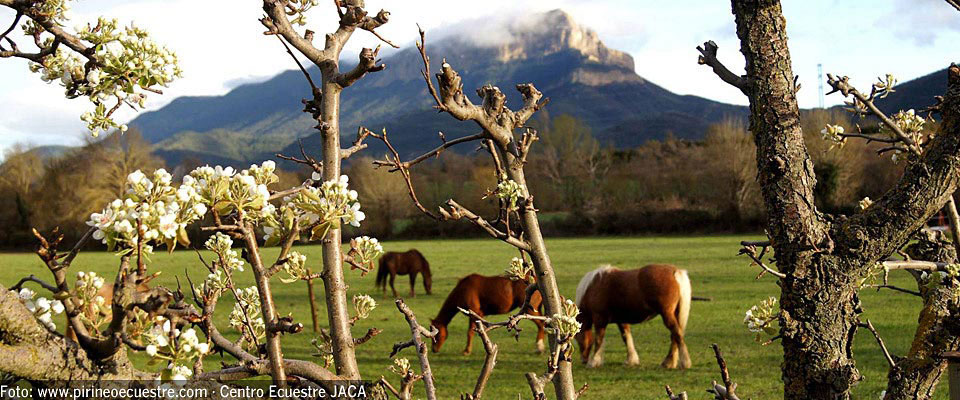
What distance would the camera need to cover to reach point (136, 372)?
1248 millimetres

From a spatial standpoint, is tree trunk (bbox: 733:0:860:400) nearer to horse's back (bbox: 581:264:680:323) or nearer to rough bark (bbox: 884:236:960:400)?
rough bark (bbox: 884:236:960:400)

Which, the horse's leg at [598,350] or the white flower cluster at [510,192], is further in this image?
the horse's leg at [598,350]

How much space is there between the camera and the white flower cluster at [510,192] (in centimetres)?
195

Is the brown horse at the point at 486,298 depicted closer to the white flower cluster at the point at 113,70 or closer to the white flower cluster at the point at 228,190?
the white flower cluster at the point at 113,70

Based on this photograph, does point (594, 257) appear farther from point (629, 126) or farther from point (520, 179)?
point (629, 126)

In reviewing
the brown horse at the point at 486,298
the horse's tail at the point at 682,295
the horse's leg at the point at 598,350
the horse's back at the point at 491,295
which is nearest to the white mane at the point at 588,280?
the horse's leg at the point at 598,350

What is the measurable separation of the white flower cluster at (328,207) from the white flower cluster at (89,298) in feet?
1.10

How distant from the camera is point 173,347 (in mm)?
1114

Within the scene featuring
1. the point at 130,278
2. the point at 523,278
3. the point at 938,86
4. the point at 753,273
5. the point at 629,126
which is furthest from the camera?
the point at 629,126

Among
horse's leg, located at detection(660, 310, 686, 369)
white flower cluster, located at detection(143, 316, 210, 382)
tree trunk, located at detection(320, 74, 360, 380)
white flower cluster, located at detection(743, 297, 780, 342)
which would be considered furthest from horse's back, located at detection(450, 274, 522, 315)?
white flower cluster, located at detection(143, 316, 210, 382)

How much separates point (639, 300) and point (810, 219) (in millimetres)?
7654

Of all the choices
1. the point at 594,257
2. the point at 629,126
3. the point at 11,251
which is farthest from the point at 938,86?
the point at 11,251

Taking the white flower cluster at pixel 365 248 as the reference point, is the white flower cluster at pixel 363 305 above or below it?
below

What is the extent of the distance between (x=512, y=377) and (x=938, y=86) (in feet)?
343
